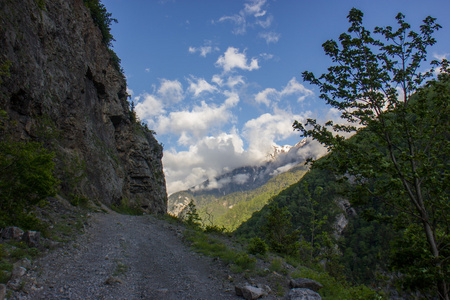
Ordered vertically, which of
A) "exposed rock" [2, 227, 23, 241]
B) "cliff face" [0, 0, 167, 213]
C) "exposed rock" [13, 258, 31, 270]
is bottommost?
"exposed rock" [13, 258, 31, 270]

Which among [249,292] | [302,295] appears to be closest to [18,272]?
[249,292]

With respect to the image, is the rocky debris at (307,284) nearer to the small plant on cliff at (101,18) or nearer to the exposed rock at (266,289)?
the exposed rock at (266,289)

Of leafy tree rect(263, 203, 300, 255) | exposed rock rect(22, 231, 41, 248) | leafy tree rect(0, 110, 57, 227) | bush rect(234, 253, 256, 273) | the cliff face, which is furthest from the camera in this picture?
leafy tree rect(263, 203, 300, 255)

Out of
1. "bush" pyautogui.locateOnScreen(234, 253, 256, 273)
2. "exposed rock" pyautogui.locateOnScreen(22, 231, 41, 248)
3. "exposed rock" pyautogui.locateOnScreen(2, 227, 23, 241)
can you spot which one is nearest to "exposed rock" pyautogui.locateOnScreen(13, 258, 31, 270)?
"exposed rock" pyautogui.locateOnScreen(22, 231, 41, 248)

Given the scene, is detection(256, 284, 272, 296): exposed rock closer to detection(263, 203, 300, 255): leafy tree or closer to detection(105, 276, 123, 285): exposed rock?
detection(105, 276, 123, 285): exposed rock

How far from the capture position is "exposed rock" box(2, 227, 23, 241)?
7.97m

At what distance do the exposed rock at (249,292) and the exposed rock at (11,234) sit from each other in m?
8.15

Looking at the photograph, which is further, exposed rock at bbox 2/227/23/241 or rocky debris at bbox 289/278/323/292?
rocky debris at bbox 289/278/323/292

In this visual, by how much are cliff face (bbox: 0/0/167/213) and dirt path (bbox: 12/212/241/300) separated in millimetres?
11116

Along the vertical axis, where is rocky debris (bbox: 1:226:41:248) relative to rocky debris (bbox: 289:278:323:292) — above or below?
above

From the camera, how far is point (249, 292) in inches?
306

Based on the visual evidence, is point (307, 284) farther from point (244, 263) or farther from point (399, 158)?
point (399, 158)

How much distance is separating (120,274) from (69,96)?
24.4 metres

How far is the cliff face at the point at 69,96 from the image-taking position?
15.9 m
